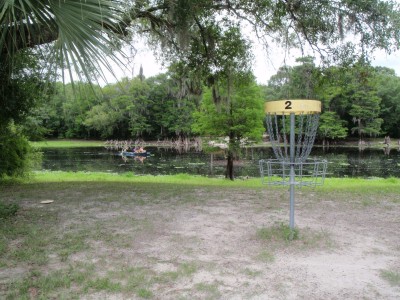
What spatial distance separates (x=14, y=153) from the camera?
10438mm

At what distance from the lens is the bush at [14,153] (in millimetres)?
9898

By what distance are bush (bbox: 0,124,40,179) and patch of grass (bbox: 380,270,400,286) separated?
8.81 meters

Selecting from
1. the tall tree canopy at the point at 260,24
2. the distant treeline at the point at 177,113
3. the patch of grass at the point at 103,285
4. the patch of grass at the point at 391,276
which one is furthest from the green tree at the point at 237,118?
the distant treeline at the point at 177,113

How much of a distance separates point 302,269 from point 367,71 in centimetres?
576

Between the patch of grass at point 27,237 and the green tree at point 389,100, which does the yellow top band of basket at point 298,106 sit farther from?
the green tree at point 389,100

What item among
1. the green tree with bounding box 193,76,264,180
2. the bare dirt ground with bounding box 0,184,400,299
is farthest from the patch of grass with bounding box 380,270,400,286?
the green tree with bounding box 193,76,264,180

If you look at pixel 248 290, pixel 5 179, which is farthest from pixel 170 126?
pixel 248 290

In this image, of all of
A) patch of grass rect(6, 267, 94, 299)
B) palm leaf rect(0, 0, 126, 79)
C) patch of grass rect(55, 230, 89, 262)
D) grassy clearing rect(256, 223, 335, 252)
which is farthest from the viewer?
grassy clearing rect(256, 223, 335, 252)

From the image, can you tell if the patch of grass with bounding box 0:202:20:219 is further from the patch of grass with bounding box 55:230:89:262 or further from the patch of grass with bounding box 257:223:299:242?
the patch of grass with bounding box 257:223:299:242

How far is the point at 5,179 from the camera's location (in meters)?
10.3

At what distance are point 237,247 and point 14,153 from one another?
26.9ft

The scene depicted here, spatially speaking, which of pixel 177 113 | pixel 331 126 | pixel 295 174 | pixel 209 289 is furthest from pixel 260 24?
pixel 177 113

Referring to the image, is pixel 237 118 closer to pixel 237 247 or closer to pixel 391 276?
pixel 237 247

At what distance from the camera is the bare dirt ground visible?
11.2 feet
